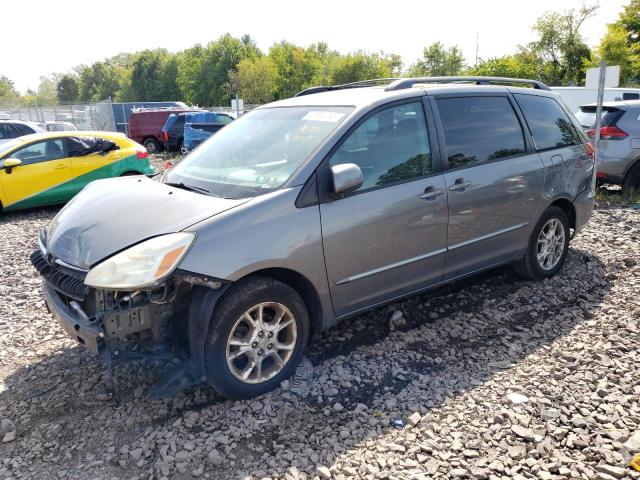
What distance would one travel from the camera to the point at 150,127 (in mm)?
22609

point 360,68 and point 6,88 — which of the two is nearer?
point 360,68

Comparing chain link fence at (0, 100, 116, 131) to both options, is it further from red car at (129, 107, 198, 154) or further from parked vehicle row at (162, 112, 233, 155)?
parked vehicle row at (162, 112, 233, 155)

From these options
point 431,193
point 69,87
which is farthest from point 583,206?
point 69,87

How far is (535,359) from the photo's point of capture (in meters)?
3.90

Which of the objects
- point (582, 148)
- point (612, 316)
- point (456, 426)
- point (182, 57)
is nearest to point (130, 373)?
point (456, 426)

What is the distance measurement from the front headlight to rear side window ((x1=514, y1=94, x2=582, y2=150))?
3.45 meters

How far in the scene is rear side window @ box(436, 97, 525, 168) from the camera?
4.27 metres

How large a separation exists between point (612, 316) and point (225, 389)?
130 inches

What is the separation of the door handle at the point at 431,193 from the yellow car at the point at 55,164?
786cm

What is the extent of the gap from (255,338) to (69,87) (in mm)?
137607

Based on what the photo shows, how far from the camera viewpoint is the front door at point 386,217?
3.59 m

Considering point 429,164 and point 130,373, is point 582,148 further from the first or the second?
point 130,373

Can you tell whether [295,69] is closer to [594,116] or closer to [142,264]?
[594,116]

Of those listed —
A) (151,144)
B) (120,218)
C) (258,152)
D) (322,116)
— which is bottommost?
(151,144)
